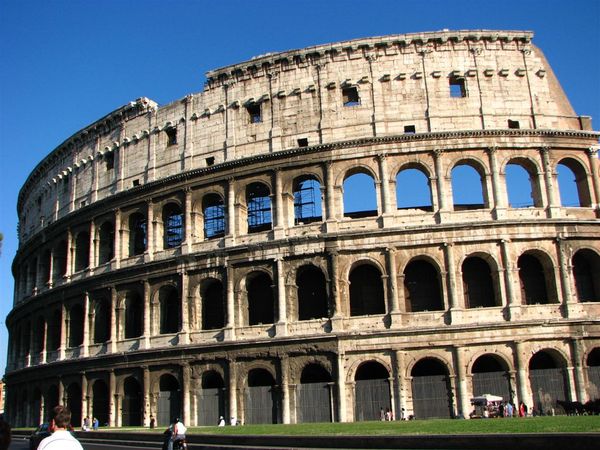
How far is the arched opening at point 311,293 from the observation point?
29.6m

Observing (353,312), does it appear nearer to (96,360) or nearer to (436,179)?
(436,179)

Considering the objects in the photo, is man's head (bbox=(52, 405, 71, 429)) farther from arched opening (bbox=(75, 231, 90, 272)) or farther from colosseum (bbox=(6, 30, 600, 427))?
arched opening (bbox=(75, 231, 90, 272))

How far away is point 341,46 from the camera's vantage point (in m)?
31.0

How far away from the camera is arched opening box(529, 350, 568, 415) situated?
2623 centimetres

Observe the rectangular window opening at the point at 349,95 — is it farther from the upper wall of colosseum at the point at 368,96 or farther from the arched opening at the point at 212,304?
the arched opening at the point at 212,304

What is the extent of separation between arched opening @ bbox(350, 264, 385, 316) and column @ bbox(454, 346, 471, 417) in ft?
12.7

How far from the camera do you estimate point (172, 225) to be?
36875 mm

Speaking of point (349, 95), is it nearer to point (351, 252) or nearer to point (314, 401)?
point (351, 252)

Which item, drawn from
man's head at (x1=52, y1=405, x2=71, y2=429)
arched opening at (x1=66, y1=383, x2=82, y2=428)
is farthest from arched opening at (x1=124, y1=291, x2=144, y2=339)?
man's head at (x1=52, y1=405, x2=71, y2=429)

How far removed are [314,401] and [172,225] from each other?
14021 mm

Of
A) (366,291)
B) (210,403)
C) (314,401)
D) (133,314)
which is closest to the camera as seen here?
(314,401)

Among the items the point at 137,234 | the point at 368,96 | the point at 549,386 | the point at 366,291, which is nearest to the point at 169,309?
the point at 137,234

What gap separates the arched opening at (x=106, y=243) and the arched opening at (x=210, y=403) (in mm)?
10345

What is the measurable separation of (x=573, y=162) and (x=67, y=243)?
27.4m
